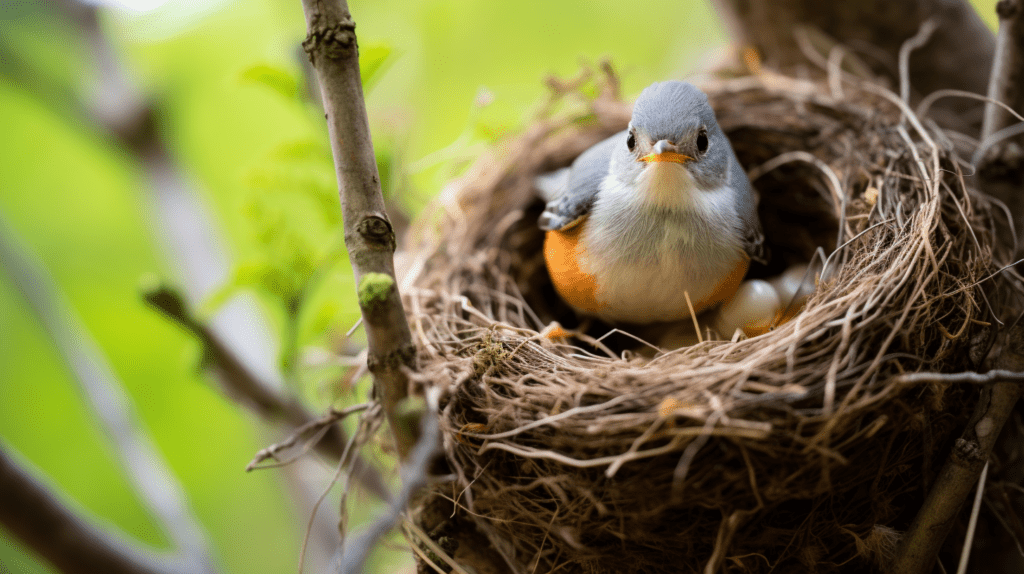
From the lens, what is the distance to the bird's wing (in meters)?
1.98

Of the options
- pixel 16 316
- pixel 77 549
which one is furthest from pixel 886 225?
pixel 16 316

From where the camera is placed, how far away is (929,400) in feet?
4.20

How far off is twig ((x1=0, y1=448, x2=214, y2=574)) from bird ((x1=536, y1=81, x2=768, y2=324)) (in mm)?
1494

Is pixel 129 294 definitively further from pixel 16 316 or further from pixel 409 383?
pixel 409 383

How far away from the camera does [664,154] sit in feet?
5.47

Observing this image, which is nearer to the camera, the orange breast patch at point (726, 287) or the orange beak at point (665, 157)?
the orange beak at point (665, 157)

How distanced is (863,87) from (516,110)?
1.33m

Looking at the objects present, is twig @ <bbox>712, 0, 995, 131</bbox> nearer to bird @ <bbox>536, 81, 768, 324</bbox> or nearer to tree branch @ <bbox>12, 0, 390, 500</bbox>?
bird @ <bbox>536, 81, 768, 324</bbox>

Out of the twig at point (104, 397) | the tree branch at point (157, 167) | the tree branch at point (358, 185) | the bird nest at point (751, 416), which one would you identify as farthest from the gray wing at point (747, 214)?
the twig at point (104, 397)

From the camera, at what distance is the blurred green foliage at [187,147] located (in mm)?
3146

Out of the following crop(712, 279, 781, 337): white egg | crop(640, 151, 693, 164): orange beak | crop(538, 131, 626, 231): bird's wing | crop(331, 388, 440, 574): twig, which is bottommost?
crop(712, 279, 781, 337): white egg

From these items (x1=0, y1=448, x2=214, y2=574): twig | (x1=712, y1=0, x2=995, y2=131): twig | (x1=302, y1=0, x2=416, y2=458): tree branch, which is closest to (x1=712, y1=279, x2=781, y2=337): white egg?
(x1=712, y1=0, x2=995, y2=131): twig

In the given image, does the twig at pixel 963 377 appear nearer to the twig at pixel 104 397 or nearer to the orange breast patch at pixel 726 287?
the orange breast patch at pixel 726 287

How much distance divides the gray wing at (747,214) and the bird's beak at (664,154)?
0.36 metres
